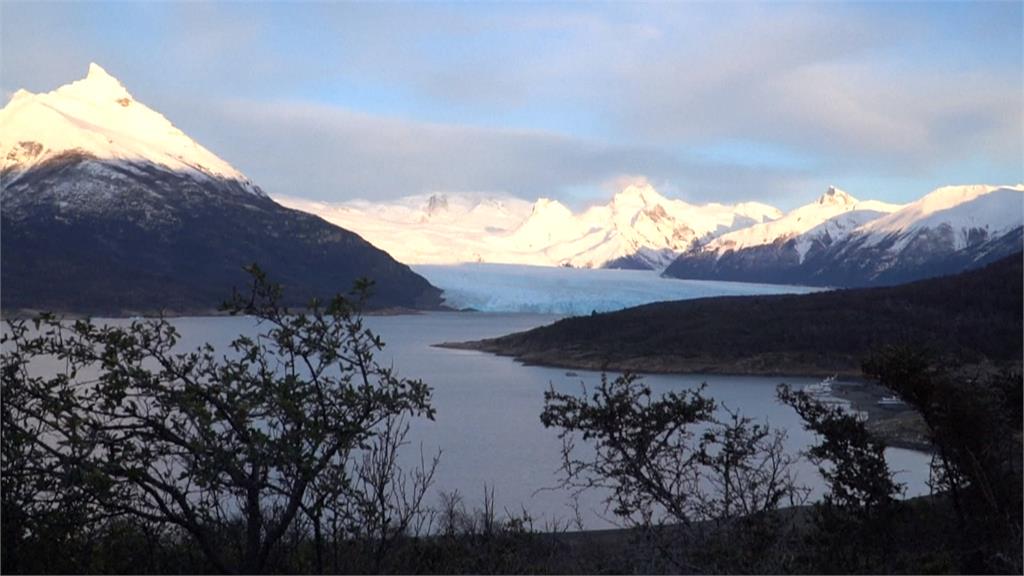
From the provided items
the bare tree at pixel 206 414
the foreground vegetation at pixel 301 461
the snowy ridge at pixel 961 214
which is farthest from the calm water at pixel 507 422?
the snowy ridge at pixel 961 214

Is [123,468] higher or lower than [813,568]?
higher

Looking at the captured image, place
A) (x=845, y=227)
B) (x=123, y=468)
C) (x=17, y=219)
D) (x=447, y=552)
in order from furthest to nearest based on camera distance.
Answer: (x=845, y=227)
(x=17, y=219)
(x=447, y=552)
(x=123, y=468)

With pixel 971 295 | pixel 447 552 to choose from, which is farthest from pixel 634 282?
pixel 447 552

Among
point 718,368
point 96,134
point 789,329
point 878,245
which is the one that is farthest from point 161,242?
point 878,245

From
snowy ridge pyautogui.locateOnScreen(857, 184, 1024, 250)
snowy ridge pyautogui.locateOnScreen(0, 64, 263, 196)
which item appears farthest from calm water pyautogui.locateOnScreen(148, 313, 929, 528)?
Result: snowy ridge pyautogui.locateOnScreen(857, 184, 1024, 250)

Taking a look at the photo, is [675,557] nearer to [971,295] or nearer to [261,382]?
[261,382]

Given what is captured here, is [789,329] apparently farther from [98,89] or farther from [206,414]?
[98,89]

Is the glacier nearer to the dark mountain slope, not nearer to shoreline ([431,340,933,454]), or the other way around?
the dark mountain slope

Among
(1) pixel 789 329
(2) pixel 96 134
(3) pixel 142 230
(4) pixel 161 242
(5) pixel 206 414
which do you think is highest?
(2) pixel 96 134
